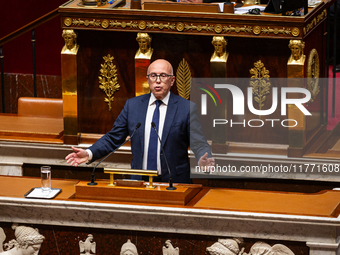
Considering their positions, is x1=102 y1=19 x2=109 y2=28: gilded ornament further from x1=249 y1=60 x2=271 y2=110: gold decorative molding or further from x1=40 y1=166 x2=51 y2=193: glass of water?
x1=40 y1=166 x2=51 y2=193: glass of water

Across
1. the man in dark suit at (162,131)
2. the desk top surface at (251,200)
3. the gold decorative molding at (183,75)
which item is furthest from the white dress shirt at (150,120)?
the gold decorative molding at (183,75)

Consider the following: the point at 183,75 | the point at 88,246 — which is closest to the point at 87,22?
the point at 183,75

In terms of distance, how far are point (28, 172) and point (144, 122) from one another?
1551mm

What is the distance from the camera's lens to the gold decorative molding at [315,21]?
16.1 ft

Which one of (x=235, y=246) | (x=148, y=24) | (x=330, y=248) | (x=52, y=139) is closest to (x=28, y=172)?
(x=52, y=139)

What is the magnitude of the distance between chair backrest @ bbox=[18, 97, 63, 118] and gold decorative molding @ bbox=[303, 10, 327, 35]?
226 cm

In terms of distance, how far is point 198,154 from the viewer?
412 cm

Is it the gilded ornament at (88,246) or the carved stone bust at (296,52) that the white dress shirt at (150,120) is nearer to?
the gilded ornament at (88,246)

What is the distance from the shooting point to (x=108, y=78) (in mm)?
5258

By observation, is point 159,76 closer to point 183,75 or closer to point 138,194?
point 138,194

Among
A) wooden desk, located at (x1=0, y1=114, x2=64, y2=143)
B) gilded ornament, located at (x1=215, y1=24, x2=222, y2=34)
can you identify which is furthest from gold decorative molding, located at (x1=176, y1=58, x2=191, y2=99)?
wooden desk, located at (x1=0, y1=114, x2=64, y2=143)

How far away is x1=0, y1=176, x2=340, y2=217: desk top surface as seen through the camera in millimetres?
3639

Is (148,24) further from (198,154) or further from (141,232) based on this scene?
(141,232)

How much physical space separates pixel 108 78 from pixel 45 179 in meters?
1.55
